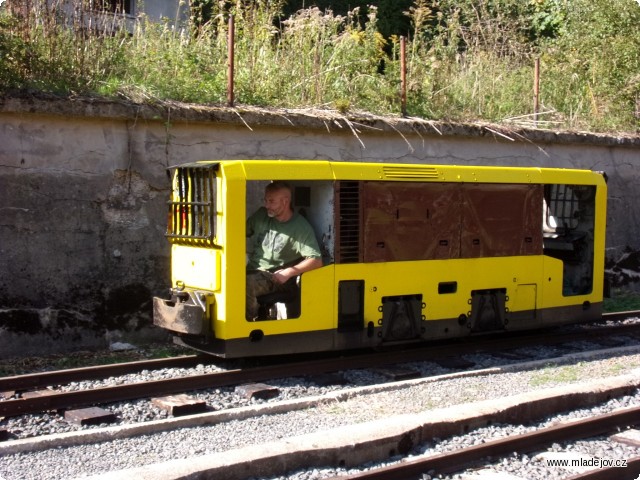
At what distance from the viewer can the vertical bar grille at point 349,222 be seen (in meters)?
8.52

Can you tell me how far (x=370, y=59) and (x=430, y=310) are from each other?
573 cm

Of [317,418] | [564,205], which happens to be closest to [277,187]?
[317,418]

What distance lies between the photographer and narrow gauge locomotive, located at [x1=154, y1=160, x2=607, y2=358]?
8.04 meters

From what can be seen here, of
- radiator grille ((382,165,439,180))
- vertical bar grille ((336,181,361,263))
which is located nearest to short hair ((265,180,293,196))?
vertical bar grille ((336,181,361,263))

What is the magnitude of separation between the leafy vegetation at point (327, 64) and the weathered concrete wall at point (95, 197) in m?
0.48

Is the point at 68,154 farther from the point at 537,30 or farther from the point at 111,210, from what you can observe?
the point at 537,30

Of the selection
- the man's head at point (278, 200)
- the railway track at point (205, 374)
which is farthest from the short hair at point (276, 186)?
the railway track at point (205, 374)

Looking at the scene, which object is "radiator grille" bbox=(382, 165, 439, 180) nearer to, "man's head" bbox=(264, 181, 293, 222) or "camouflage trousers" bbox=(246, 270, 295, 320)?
"man's head" bbox=(264, 181, 293, 222)

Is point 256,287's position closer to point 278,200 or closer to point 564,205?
point 278,200

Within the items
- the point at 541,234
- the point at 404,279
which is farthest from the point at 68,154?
the point at 541,234

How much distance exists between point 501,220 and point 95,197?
4.53 meters

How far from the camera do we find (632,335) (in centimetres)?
1082

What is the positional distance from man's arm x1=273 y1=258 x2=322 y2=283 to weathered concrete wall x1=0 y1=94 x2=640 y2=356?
2.35 metres

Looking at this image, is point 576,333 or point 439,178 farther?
point 576,333
